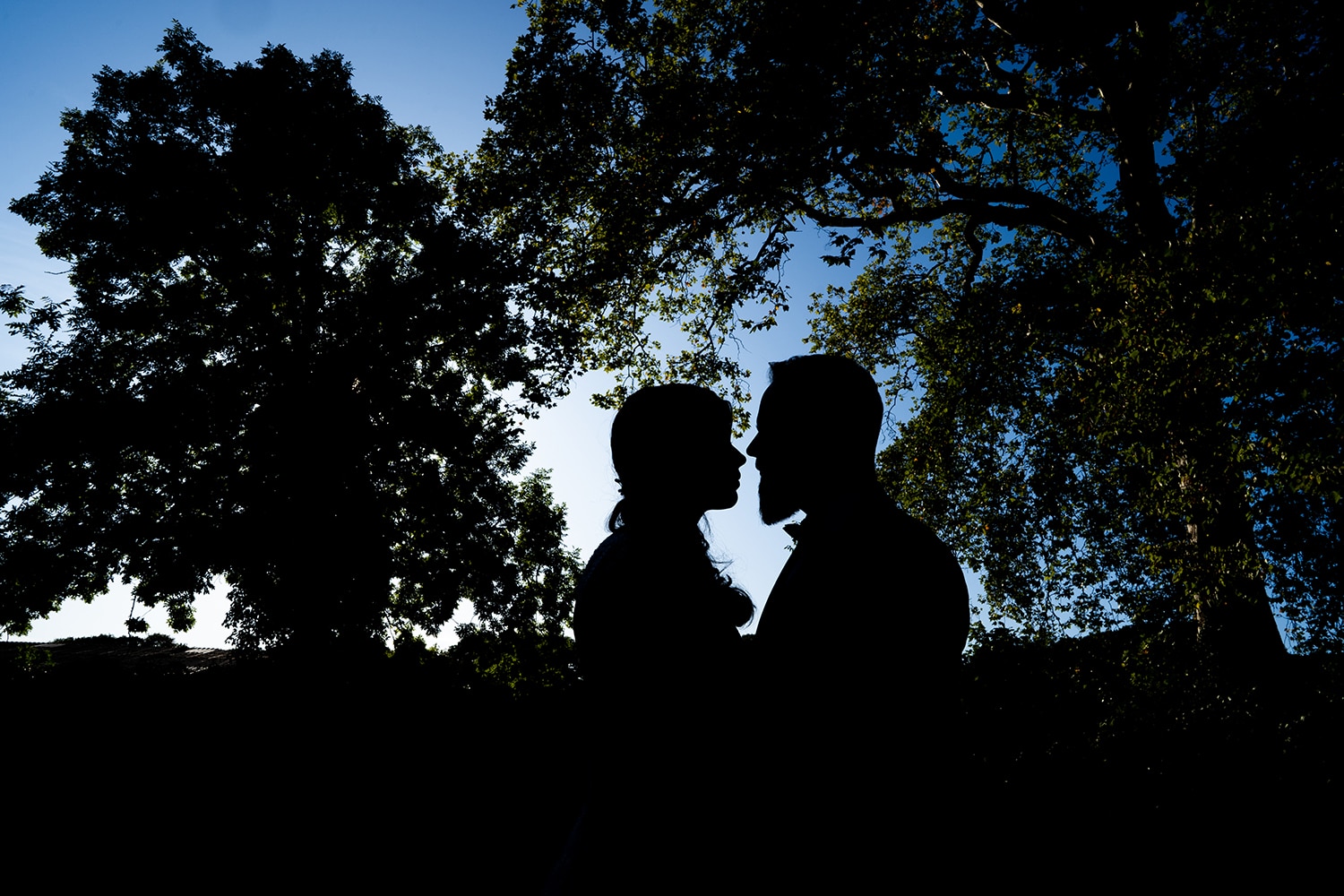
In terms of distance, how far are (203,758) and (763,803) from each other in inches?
317

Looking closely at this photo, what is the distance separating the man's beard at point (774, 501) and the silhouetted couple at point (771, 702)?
143 mm

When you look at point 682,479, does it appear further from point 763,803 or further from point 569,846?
point 569,846

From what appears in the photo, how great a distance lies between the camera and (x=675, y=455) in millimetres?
2033

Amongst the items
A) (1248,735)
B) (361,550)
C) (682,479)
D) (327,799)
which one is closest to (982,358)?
(1248,735)

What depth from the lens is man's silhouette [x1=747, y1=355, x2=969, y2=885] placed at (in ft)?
4.92

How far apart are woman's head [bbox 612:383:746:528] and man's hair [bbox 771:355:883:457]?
0.86 ft

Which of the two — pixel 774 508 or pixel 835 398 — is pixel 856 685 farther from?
pixel 835 398

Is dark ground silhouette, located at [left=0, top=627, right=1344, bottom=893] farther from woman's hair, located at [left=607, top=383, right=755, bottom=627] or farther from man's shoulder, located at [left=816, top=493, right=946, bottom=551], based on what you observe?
woman's hair, located at [left=607, top=383, right=755, bottom=627]

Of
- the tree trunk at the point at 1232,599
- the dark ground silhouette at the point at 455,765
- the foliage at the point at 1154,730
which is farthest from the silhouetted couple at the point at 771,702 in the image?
the tree trunk at the point at 1232,599

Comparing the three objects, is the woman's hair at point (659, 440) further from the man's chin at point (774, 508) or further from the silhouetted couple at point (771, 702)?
the man's chin at point (774, 508)

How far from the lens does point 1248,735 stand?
5.09 meters

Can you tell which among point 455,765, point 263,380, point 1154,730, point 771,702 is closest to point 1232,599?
point 1154,730

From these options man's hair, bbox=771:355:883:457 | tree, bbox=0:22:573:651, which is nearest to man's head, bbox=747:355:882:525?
man's hair, bbox=771:355:883:457

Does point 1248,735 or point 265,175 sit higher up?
point 265,175
